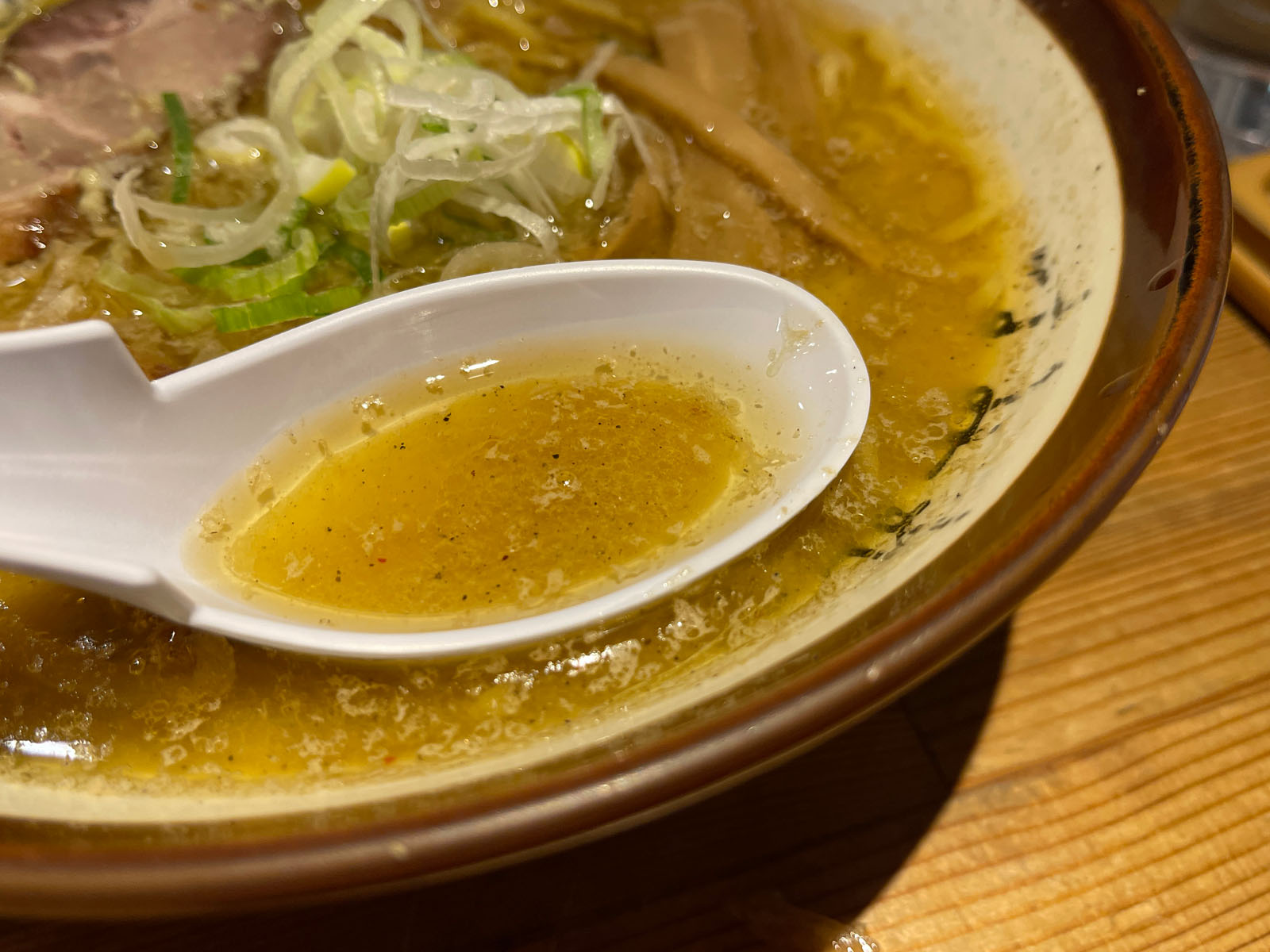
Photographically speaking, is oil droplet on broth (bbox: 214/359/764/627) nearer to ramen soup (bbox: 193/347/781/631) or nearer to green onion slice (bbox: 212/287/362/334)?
ramen soup (bbox: 193/347/781/631)

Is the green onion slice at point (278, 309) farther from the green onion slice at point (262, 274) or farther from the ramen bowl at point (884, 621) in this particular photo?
the ramen bowl at point (884, 621)

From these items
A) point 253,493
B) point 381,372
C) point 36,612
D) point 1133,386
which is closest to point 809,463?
point 1133,386

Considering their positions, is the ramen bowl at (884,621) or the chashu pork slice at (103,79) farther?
the chashu pork slice at (103,79)

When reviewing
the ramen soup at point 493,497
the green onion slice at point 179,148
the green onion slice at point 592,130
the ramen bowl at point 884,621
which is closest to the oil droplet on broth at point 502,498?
the ramen soup at point 493,497

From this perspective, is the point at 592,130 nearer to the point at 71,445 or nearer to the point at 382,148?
the point at 382,148

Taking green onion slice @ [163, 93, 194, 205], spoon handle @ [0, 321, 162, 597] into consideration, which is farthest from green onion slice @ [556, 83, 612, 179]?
spoon handle @ [0, 321, 162, 597]

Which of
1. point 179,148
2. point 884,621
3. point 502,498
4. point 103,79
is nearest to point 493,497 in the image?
point 502,498

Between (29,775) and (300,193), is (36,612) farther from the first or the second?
(300,193)
